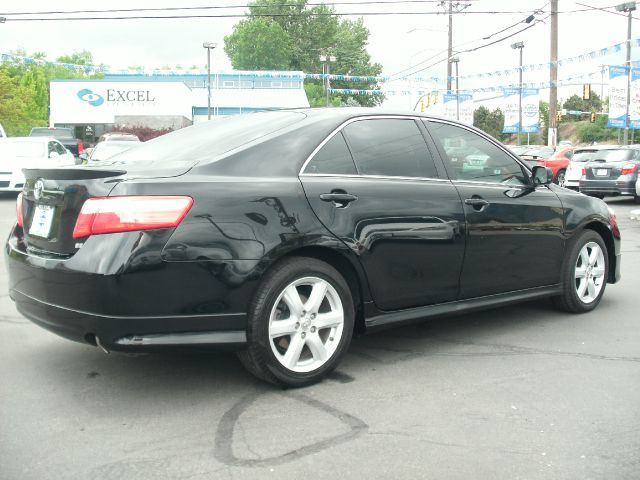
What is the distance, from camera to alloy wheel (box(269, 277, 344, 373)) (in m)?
3.88

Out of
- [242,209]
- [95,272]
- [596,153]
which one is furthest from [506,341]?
[596,153]

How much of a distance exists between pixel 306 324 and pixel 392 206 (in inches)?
36.5

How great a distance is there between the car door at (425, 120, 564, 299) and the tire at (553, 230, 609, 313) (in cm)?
15

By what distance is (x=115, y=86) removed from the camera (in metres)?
51.6

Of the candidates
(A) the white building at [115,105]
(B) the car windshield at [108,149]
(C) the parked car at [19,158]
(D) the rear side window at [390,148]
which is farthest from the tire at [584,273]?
(A) the white building at [115,105]

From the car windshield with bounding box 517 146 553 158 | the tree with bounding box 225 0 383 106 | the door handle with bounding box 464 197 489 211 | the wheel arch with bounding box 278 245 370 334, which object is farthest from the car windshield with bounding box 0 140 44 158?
the tree with bounding box 225 0 383 106

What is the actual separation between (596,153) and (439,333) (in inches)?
622

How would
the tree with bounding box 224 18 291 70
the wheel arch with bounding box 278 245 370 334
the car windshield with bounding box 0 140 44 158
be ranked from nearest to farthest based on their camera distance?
the wheel arch with bounding box 278 245 370 334, the car windshield with bounding box 0 140 44 158, the tree with bounding box 224 18 291 70

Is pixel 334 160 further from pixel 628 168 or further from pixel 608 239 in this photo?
pixel 628 168

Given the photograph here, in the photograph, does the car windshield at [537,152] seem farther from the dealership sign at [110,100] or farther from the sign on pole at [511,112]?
the dealership sign at [110,100]

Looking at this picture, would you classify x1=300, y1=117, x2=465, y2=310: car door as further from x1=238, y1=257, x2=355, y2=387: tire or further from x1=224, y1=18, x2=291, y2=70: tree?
x1=224, y1=18, x2=291, y2=70: tree

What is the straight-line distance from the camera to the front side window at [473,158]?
16.2 ft

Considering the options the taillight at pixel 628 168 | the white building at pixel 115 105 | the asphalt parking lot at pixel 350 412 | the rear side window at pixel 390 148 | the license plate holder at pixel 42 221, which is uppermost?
the white building at pixel 115 105

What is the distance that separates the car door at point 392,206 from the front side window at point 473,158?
15 cm
